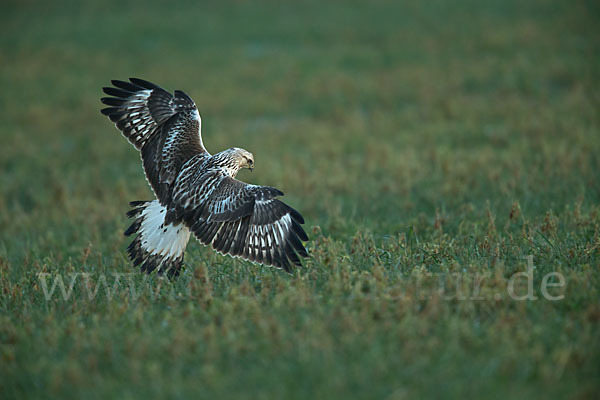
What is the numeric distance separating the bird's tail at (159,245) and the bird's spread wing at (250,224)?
9.3 inches

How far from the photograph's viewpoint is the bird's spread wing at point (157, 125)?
6676mm

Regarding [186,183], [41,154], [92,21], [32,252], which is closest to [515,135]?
[186,183]

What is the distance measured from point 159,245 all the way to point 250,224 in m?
0.97

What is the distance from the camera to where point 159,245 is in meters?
6.09

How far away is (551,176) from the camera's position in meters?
8.95

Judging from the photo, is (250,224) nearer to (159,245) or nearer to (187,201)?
(187,201)

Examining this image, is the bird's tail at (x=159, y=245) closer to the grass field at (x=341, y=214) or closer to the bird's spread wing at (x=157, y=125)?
the grass field at (x=341, y=214)

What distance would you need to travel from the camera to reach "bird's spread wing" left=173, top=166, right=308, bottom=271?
5.67m

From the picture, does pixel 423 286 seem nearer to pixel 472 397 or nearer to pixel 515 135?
pixel 472 397

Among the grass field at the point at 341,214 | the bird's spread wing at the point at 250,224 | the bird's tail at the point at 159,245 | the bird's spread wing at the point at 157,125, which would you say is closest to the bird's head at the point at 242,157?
the bird's spread wing at the point at 157,125

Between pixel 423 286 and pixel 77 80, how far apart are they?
52.2 feet

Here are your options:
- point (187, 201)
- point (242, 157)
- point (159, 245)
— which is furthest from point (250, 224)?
point (242, 157)

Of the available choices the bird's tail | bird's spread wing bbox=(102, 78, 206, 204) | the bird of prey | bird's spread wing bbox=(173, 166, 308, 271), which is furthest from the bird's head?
the bird's tail

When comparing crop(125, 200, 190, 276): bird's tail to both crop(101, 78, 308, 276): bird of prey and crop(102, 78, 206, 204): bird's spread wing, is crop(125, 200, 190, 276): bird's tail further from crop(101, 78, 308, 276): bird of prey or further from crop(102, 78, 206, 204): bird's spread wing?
crop(102, 78, 206, 204): bird's spread wing
